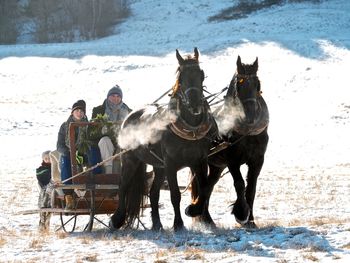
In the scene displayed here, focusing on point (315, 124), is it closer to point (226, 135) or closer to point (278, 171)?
point (278, 171)

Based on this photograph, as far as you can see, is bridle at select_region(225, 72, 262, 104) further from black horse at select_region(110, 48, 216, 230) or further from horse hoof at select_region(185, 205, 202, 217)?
horse hoof at select_region(185, 205, 202, 217)

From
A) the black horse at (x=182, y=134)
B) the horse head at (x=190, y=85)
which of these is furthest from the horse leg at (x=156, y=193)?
the horse head at (x=190, y=85)

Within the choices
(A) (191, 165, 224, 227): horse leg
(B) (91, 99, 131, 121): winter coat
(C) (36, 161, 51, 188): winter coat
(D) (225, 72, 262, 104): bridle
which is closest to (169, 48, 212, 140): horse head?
(D) (225, 72, 262, 104): bridle

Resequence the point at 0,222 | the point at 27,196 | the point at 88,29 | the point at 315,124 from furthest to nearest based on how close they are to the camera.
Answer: the point at 88,29 → the point at 315,124 → the point at 27,196 → the point at 0,222

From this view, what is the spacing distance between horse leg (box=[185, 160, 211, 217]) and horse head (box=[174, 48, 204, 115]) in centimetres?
80

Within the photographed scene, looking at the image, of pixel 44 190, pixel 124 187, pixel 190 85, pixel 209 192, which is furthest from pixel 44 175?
pixel 190 85

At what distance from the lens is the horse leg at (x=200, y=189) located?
9.62 metres

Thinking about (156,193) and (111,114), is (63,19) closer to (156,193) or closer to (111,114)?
(111,114)

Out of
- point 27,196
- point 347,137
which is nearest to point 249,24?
point 347,137

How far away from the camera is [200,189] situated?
380 inches

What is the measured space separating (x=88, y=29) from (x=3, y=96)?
71.4 ft

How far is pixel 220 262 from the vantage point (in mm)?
7391

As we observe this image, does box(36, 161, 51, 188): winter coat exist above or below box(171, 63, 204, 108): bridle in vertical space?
below

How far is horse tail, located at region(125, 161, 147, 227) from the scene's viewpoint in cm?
1105
